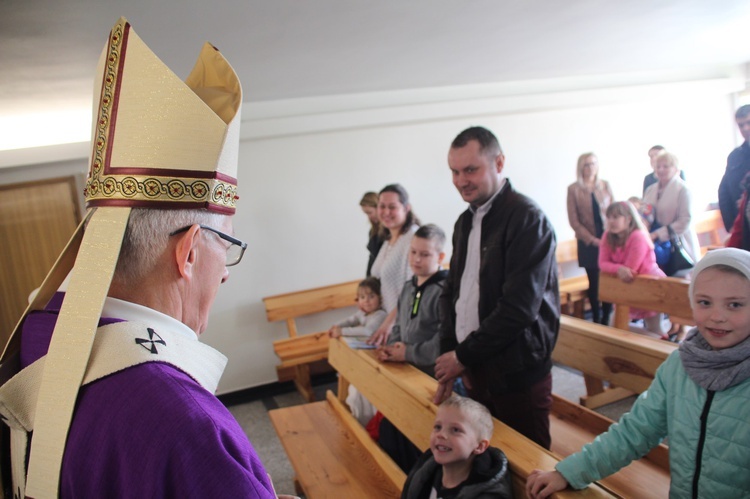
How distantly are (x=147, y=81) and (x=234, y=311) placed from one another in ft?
15.6

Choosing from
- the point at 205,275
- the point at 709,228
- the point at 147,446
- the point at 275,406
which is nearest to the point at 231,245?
the point at 205,275

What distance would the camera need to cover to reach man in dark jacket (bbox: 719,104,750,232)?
3.41 meters

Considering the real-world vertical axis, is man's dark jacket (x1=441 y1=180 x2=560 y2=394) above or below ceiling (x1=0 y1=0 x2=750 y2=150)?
below

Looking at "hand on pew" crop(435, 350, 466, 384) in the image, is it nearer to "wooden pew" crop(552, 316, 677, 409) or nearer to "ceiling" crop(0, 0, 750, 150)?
"wooden pew" crop(552, 316, 677, 409)

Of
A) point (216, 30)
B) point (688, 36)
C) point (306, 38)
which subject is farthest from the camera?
point (688, 36)

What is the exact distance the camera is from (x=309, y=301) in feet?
18.6

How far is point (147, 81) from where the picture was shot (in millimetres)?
989

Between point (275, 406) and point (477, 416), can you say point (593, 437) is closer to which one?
point (477, 416)

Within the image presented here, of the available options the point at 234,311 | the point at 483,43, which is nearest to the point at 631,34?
the point at 483,43

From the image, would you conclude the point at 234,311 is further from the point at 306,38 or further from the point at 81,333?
the point at 81,333

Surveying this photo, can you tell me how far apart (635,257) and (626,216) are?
0.49 meters

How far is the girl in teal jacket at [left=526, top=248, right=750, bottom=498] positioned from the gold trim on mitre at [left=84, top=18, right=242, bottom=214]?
1.30m

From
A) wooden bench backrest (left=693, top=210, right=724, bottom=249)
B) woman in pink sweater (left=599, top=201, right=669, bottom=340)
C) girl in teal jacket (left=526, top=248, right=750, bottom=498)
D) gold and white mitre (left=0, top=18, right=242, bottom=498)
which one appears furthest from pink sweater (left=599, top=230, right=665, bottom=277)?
gold and white mitre (left=0, top=18, right=242, bottom=498)

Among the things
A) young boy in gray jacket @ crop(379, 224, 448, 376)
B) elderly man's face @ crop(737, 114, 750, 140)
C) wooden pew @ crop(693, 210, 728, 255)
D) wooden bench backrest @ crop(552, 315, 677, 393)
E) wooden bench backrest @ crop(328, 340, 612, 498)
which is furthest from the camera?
wooden pew @ crop(693, 210, 728, 255)
